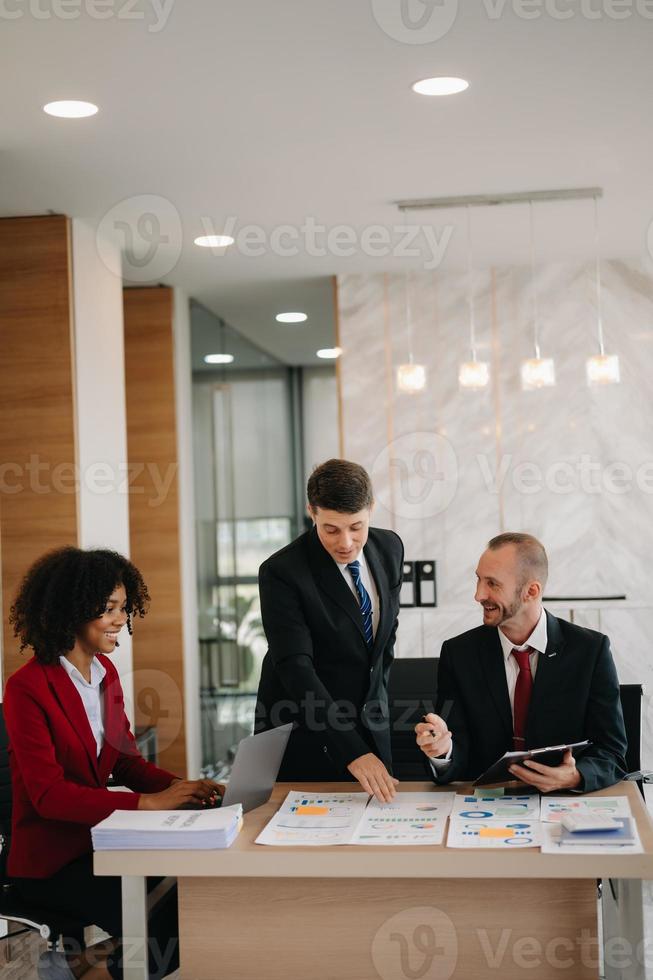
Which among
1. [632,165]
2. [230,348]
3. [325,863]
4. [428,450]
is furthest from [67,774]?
[230,348]

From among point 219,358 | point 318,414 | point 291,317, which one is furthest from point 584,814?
point 318,414

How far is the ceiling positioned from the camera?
3.22 metres

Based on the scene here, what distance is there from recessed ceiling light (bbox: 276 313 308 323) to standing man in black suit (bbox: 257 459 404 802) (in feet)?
15.8

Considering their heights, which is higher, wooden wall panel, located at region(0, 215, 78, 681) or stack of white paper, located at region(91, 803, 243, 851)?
wooden wall panel, located at region(0, 215, 78, 681)

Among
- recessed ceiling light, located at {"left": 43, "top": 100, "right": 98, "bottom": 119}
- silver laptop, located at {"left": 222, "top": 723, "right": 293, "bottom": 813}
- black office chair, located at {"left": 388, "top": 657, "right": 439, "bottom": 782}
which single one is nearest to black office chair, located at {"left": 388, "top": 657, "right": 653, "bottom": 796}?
black office chair, located at {"left": 388, "top": 657, "right": 439, "bottom": 782}

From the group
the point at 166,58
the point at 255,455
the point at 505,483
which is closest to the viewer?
the point at 166,58

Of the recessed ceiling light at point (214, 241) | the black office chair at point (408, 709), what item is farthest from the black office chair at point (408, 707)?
the recessed ceiling light at point (214, 241)

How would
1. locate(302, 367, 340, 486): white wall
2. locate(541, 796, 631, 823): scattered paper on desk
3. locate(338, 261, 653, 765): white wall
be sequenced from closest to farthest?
1. locate(541, 796, 631, 823): scattered paper on desk
2. locate(338, 261, 653, 765): white wall
3. locate(302, 367, 340, 486): white wall

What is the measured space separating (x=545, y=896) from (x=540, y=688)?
0.65m

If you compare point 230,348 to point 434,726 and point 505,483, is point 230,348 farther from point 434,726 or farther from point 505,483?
point 434,726

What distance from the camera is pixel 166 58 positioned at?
11.1 ft

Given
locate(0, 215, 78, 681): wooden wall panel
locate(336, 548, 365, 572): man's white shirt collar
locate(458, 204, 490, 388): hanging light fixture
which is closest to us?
locate(336, 548, 365, 572): man's white shirt collar

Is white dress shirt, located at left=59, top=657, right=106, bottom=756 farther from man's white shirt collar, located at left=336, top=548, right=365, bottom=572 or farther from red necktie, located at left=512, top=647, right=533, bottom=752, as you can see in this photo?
red necktie, located at left=512, top=647, right=533, bottom=752

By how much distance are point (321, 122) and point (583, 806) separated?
252cm
